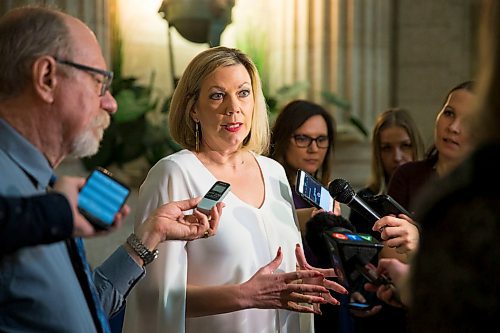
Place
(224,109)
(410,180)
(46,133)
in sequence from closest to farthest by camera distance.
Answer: (46,133), (224,109), (410,180)

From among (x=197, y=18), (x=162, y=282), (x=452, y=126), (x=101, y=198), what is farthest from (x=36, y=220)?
(x=197, y=18)

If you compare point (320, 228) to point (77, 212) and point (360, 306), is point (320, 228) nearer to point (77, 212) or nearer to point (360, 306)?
point (360, 306)

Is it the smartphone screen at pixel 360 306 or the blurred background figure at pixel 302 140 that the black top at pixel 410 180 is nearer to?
the blurred background figure at pixel 302 140

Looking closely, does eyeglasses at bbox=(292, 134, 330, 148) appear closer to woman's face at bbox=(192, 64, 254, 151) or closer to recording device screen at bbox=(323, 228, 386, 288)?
woman's face at bbox=(192, 64, 254, 151)

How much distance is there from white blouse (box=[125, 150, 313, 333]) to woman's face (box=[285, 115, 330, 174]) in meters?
1.17

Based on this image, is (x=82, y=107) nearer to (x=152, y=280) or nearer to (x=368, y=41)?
(x=152, y=280)

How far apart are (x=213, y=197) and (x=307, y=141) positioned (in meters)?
1.62

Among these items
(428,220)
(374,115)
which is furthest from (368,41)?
(428,220)

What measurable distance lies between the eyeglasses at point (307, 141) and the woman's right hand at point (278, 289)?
147cm

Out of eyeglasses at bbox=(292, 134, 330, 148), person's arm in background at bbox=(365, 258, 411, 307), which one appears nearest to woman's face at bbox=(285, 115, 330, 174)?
eyeglasses at bbox=(292, 134, 330, 148)

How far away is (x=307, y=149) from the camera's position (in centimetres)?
398

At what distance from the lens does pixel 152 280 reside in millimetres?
2586

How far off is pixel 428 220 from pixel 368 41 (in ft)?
19.5

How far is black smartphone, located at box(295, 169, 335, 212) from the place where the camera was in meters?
2.63
